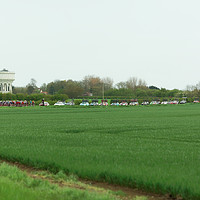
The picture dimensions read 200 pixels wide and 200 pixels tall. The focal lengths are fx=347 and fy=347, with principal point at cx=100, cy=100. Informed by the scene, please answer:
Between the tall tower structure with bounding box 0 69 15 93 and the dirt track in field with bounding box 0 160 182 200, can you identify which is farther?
the tall tower structure with bounding box 0 69 15 93

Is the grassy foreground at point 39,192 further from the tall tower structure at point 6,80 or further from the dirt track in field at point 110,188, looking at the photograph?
the tall tower structure at point 6,80

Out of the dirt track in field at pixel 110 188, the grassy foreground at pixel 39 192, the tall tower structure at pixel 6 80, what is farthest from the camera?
the tall tower structure at pixel 6 80

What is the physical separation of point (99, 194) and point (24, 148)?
8.31m

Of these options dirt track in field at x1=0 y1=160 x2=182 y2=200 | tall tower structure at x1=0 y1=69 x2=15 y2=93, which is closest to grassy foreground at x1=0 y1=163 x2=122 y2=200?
dirt track in field at x1=0 y1=160 x2=182 y2=200

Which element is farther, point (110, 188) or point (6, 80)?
point (6, 80)

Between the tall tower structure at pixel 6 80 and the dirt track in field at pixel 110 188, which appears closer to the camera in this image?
the dirt track in field at pixel 110 188

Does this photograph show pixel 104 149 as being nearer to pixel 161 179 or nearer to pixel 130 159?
pixel 130 159

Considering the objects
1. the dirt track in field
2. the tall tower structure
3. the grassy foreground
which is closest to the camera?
the grassy foreground

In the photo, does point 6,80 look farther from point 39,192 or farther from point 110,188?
point 39,192

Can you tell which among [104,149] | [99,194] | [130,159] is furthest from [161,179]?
[104,149]

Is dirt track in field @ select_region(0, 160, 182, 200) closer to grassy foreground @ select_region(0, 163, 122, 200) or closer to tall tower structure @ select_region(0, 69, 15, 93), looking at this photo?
grassy foreground @ select_region(0, 163, 122, 200)

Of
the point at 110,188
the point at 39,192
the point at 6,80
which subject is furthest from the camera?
the point at 6,80

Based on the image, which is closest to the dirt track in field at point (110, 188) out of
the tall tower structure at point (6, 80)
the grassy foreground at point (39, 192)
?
the grassy foreground at point (39, 192)

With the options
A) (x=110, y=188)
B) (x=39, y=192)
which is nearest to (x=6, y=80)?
(x=110, y=188)
